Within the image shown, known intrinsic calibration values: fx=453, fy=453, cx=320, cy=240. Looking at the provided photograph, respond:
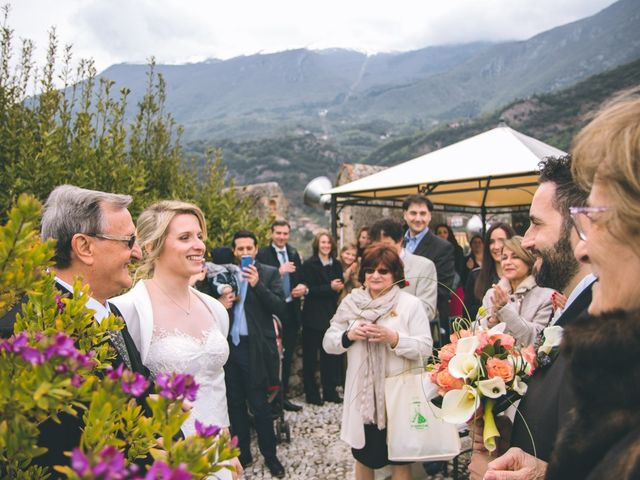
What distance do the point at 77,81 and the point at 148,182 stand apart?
4.58 ft

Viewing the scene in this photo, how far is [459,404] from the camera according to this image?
1833 mm

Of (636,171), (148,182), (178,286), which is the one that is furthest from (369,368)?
(148,182)

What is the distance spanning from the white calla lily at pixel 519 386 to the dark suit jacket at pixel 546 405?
18 mm

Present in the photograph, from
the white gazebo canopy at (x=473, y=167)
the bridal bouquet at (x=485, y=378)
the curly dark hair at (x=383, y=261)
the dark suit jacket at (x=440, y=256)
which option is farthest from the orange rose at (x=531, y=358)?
the white gazebo canopy at (x=473, y=167)

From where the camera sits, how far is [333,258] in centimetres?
657

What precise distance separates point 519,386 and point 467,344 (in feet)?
Result: 0.82

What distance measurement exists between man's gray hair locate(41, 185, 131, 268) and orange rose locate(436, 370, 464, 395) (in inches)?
64.3

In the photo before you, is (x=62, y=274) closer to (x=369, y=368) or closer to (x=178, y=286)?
(x=178, y=286)

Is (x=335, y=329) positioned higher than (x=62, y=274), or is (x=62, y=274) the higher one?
(x=62, y=274)

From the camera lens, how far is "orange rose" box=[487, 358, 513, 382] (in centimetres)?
178

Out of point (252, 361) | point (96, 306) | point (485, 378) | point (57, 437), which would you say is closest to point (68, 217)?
point (96, 306)

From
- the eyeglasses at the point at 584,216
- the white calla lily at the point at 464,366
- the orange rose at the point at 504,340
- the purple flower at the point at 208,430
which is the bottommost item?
the white calla lily at the point at 464,366

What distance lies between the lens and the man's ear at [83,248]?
197 centimetres

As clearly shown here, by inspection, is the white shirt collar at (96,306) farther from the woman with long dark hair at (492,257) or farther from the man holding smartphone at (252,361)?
the woman with long dark hair at (492,257)
